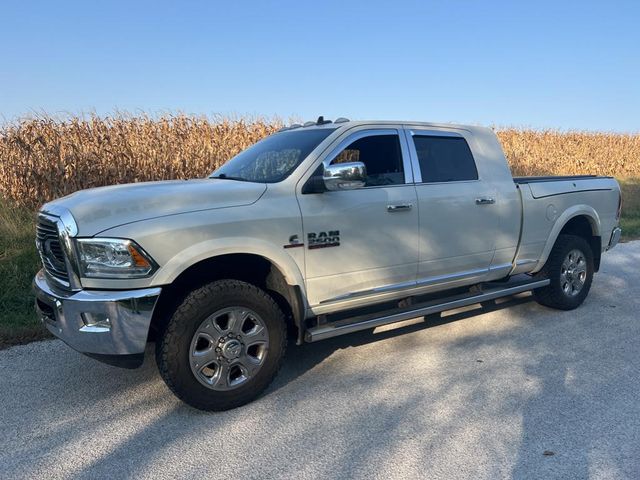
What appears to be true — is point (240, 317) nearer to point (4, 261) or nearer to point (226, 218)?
point (226, 218)

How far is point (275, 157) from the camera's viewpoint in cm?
430

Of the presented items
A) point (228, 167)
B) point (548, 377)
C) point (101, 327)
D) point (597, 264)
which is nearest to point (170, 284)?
point (101, 327)

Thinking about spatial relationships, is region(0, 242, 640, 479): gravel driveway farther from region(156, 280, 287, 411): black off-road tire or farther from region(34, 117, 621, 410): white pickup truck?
region(34, 117, 621, 410): white pickup truck

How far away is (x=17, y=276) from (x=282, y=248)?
4022 millimetres

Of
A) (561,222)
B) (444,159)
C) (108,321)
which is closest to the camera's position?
(108,321)

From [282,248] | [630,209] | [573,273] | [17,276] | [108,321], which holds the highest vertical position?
[282,248]

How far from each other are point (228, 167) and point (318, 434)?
2538 mm

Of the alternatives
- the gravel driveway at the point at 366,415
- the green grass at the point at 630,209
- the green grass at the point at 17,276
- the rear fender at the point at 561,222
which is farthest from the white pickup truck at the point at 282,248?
the green grass at the point at 630,209

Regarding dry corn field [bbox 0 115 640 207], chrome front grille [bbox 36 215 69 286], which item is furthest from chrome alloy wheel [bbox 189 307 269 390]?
dry corn field [bbox 0 115 640 207]

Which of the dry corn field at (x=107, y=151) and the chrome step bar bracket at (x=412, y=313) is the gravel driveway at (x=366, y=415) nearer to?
the chrome step bar bracket at (x=412, y=313)

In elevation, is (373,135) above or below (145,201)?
above

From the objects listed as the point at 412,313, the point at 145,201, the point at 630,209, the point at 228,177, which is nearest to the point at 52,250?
the point at 145,201

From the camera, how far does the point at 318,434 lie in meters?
3.16

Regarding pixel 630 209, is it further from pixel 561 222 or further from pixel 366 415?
pixel 366 415
